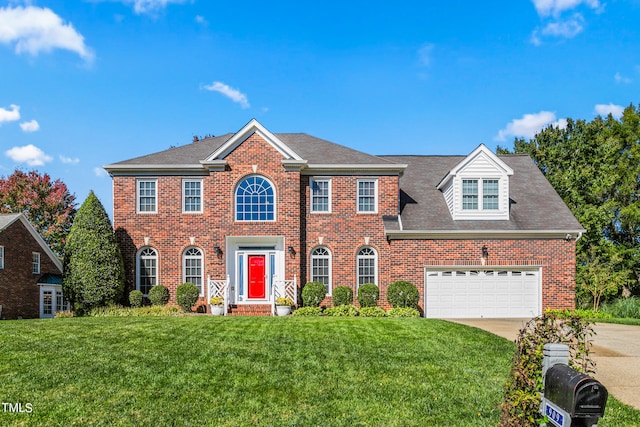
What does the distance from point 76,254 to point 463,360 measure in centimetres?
1568

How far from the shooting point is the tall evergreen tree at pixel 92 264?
19.9 metres

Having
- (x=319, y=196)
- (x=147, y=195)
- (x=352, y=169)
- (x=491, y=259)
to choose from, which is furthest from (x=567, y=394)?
(x=147, y=195)

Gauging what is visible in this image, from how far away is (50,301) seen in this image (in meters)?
26.5

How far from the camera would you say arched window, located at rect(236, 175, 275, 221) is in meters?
21.2

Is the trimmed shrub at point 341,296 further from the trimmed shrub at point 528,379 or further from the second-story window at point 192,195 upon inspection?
the trimmed shrub at point 528,379

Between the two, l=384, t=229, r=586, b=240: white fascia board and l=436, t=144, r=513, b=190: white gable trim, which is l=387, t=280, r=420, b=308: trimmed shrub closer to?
l=384, t=229, r=586, b=240: white fascia board

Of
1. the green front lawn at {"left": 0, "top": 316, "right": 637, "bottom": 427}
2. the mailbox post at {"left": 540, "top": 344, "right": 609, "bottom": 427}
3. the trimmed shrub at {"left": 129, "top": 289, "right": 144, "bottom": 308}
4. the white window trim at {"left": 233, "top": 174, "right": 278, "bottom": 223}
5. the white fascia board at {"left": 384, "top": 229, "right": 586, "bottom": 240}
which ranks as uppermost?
the white window trim at {"left": 233, "top": 174, "right": 278, "bottom": 223}

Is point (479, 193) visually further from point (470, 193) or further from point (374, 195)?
point (374, 195)

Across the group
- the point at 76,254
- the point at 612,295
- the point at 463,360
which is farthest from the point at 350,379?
the point at 612,295

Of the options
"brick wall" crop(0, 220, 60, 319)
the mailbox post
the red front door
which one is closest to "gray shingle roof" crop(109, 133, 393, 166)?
the red front door

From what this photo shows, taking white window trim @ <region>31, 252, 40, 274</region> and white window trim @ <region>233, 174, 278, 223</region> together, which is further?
white window trim @ <region>31, 252, 40, 274</region>

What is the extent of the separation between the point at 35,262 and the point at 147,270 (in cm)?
810

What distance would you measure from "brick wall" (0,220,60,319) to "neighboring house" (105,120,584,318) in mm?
6198

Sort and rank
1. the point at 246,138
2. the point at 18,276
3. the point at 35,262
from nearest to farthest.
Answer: the point at 246,138 → the point at 18,276 → the point at 35,262
